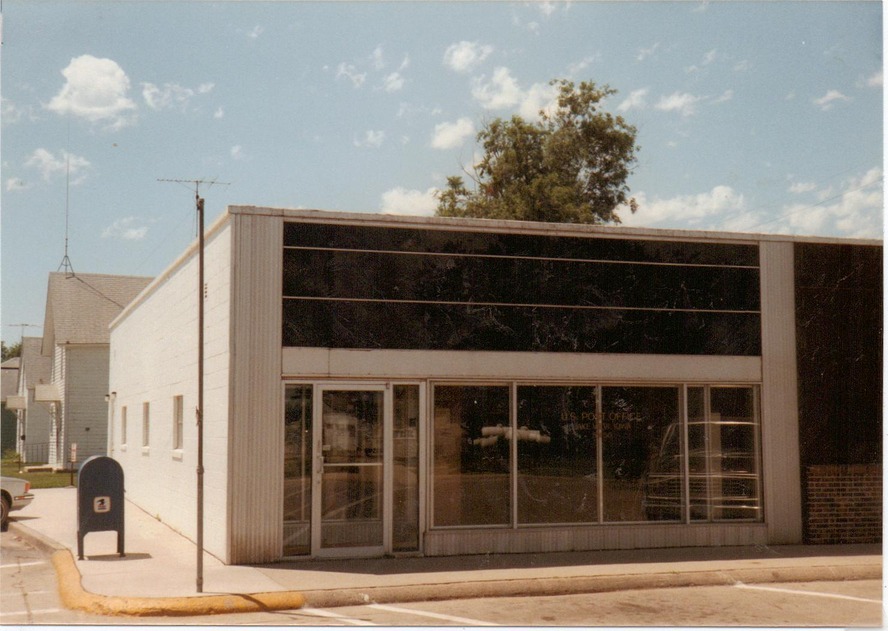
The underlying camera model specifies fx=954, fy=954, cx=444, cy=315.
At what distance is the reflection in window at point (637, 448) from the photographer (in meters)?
13.8

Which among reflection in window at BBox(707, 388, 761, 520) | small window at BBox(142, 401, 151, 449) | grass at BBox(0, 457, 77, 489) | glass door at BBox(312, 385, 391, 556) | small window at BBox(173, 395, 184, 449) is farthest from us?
grass at BBox(0, 457, 77, 489)

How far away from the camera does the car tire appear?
689 inches

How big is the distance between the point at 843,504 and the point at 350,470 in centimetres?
752

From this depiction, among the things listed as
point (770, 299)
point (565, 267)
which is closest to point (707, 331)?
point (770, 299)

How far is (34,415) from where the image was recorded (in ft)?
139

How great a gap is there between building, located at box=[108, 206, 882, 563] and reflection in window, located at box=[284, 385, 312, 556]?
1.2 inches

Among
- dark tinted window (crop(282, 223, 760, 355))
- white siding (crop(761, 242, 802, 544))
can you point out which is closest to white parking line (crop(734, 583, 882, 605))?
white siding (crop(761, 242, 802, 544))

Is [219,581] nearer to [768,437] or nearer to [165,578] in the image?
[165,578]

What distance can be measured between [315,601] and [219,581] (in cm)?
148

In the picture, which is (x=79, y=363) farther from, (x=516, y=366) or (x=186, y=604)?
(x=186, y=604)

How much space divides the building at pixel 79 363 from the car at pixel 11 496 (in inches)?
585

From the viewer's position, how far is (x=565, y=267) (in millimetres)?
13820

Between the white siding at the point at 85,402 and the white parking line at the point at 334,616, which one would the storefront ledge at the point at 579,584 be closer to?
the white parking line at the point at 334,616

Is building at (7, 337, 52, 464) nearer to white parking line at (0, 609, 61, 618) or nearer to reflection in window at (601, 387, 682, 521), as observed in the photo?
white parking line at (0, 609, 61, 618)
